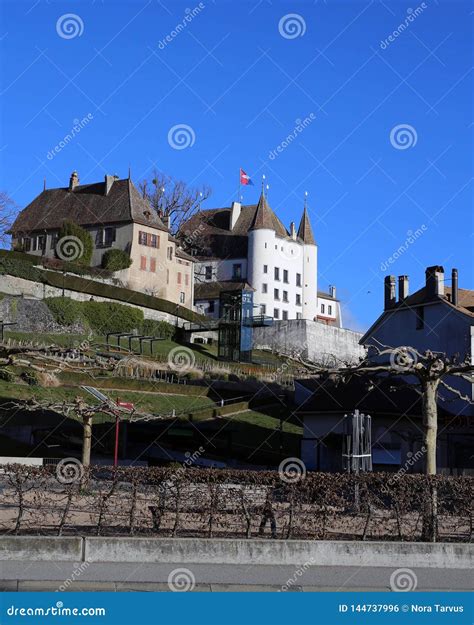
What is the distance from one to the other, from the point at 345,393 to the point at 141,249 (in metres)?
40.2

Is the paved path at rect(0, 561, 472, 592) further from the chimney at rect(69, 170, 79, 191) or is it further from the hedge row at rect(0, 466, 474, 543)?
the chimney at rect(69, 170, 79, 191)

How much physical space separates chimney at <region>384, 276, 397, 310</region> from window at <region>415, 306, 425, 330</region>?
2807mm

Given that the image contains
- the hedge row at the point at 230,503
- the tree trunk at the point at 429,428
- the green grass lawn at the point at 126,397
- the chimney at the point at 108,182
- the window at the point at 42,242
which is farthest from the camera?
the chimney at the point at 108,182

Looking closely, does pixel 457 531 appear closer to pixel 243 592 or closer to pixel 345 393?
pixel 243 592

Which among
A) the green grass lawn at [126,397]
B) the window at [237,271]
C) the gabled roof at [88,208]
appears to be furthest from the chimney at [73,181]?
the green grass lawn at [126,397]

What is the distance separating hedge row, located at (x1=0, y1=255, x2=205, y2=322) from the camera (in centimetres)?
6462

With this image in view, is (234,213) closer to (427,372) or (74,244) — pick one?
(74,244)

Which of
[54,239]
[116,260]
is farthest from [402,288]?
[54,239]

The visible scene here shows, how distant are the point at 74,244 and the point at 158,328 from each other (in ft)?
43.6

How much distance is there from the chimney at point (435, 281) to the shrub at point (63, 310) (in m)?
27.6

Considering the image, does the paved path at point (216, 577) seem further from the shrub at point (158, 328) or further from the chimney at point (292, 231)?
the chimney at point (292, 231)

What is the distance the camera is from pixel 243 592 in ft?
45.4

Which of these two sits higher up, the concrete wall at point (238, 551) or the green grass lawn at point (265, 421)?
the green grass lawn at point (265, 421)

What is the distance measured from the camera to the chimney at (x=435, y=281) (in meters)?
45.5
